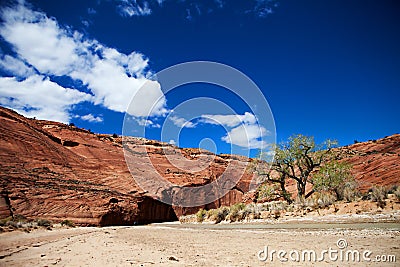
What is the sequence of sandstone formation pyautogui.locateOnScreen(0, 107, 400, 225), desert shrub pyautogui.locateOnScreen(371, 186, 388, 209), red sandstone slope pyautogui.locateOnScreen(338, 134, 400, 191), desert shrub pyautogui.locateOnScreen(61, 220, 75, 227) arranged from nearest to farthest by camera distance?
desert shrub pyautogui.locateOnScreen(371, 186, 388, 209) → desert shrub pyautogui.locateOnScreen(61, 220, 75, 227) → sandstone formation pyautogui.locateOnScreen(0, 107, 400, 225) → red sandstone slope pyautogui.locateOnScreen(338, 134, 400, 191)

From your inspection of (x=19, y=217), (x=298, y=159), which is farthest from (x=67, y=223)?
(x=298, y=159)

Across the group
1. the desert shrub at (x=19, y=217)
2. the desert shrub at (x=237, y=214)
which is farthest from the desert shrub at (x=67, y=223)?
the desert shrub at (x=237, y=214)

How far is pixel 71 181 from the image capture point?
30.0 m

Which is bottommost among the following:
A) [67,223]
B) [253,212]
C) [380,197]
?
[67,223]

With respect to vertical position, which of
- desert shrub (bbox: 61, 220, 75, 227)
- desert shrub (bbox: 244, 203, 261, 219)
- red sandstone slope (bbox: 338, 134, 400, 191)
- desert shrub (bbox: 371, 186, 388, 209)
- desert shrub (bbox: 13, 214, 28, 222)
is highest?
red sandstone slope (bbox: 338, 134, 400, 191)

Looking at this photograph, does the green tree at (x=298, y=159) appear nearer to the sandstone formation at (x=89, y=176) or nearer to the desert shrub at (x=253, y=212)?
the desert shrub at (x=253, y=212)

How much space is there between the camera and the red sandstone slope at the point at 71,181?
23.6 meters

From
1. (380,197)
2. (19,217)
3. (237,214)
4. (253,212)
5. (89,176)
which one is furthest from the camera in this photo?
(89,176)

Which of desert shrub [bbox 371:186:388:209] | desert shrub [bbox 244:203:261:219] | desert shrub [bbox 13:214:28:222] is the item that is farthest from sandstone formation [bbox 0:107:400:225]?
desert shrub [bbox 371:186:388:209]

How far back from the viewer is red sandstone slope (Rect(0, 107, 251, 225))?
2359 cm

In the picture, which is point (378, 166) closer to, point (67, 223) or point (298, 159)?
point (298, 159)

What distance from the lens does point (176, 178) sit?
45062 mm

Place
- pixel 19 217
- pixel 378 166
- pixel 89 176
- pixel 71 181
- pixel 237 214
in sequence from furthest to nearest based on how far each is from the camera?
pixel 378 166 < pixel 89 176 < pixel 71 181 < pixel 237 214 < pixel 19 217

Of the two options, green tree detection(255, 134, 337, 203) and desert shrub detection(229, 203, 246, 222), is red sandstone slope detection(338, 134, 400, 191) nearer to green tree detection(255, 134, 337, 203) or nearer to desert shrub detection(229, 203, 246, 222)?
green tree detection(255, 134, 337, 203)
